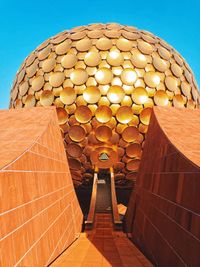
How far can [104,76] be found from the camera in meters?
12.2

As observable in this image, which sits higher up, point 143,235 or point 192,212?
point 192,212

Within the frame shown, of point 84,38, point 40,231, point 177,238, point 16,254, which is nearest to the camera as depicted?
point 16,254

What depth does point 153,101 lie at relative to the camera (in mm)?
12336

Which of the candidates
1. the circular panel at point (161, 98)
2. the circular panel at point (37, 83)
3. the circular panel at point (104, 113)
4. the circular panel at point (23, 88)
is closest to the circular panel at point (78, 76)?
the circular panel at point (104, 113)

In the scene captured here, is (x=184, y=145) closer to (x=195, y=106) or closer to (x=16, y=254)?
(x=16, y=254)

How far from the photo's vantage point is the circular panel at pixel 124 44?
12844 millimetres

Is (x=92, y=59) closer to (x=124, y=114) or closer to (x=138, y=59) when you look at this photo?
(x=138, y=59)

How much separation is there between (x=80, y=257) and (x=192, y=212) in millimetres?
2692

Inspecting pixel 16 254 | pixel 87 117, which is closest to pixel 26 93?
pixel 87 117

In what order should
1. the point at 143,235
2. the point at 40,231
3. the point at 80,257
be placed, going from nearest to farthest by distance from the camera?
1. the point at 40,231
2. the point at 80,257
3. the point at 143,235

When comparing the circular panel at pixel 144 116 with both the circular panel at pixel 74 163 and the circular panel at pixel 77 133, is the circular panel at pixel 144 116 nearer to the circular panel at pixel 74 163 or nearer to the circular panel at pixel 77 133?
the circular panel at pixel 77 133

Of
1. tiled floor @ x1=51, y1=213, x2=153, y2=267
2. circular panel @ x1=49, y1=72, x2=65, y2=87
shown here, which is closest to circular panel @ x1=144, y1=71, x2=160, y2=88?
circular panel @ x1=49, y1=72, x2=65, y2=87

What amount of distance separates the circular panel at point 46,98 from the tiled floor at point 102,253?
563 cm

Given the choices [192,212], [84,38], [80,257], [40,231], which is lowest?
[80,257]
